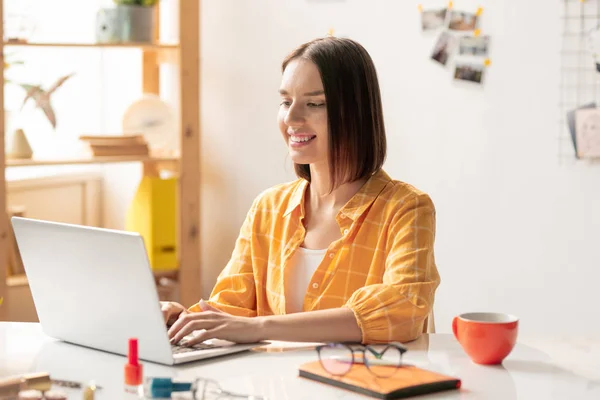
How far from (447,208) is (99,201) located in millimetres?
1516

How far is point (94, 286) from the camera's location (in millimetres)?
1481

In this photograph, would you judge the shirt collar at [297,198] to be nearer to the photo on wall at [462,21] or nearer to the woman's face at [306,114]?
the woman's face at [306,114]

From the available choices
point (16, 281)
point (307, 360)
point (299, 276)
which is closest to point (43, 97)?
point (16, 281)

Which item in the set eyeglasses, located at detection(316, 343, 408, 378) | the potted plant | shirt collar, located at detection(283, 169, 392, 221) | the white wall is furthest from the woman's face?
the potted plant

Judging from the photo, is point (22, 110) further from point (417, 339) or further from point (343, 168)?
point (417, 339)

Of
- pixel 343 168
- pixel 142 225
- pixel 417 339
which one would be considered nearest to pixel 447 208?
pixel 142 225

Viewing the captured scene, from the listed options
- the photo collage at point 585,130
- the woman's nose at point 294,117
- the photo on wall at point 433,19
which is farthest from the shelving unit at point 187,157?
the woman's nose at point 294,117

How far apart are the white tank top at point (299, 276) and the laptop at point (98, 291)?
1.07 feet

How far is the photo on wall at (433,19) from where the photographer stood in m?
3.30

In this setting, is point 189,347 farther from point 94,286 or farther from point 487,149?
point 487,149

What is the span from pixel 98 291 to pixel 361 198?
609 millimetres

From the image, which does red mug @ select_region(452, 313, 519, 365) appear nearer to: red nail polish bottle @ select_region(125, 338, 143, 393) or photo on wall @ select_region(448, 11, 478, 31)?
red nail polish bottle @ select_region(125, 338, 143, 393)

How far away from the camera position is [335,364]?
4.53 ft

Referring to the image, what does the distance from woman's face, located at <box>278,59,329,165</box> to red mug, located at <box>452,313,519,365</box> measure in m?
0.56
